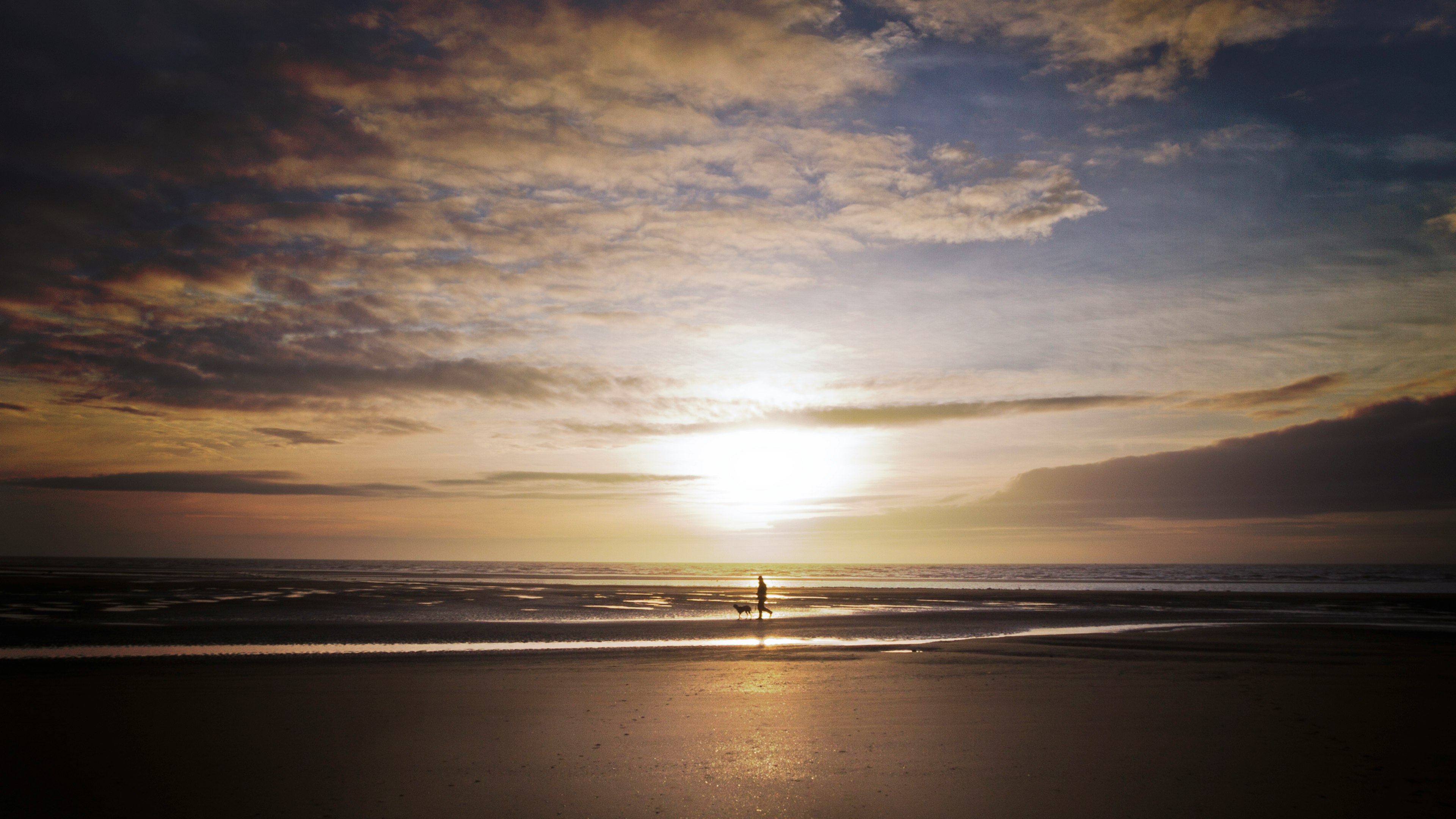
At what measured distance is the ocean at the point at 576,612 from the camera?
23547 mm

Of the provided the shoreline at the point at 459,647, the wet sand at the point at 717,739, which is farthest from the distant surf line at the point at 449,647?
the wet sand at the point at 717,739

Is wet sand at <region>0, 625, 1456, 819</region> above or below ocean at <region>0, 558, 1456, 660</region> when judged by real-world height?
above

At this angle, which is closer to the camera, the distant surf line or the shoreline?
the shoreline

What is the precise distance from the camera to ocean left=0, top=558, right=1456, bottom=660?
77.3ft

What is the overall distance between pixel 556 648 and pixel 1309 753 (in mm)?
17475

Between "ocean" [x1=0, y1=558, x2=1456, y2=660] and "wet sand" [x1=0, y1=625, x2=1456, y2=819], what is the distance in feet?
19.6

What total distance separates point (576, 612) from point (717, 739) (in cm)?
2751

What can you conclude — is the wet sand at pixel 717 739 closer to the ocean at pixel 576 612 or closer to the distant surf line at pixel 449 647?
the distant surf line at pixel 449 647

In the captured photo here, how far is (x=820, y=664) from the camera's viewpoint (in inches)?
733

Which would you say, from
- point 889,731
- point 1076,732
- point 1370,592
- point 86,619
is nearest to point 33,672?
point 86,619

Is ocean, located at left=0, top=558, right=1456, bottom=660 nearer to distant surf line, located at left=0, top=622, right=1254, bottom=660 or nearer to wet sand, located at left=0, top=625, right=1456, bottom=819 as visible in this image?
distant surf line, located at left=0, top=622, right=1254, bottom=660

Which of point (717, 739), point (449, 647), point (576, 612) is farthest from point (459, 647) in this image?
point (576, 612)

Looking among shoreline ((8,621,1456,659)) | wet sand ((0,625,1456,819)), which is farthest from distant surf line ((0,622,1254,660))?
wet sand ((0,625,1456,819))

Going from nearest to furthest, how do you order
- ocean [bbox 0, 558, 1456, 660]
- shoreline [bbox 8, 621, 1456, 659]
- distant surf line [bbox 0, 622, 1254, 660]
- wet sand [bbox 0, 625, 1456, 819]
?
wet sand [bbox 0, 625, 1456, 819] < shoreline [bbox 8, 621, 1456, 659] < distant surf line [bbox 0, 622, 1254, 660] < ocean [bbox 0, 558, 1456, 660]
